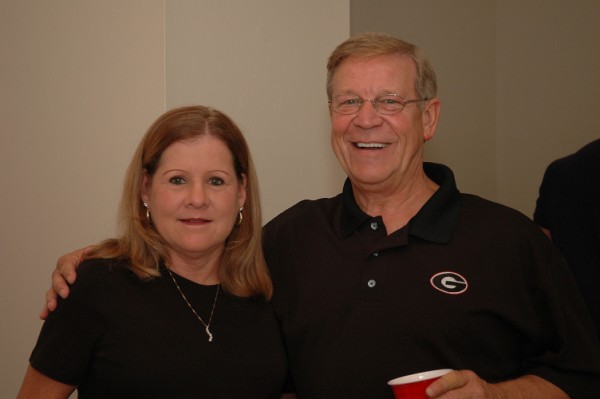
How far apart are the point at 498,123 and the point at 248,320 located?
2.63 metres

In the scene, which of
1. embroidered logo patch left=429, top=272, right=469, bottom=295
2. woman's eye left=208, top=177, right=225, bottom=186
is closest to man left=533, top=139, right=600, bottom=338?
embroidered logo patch left=429, top=272, right=469, bottom=295

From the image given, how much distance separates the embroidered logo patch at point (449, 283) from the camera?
1948mm

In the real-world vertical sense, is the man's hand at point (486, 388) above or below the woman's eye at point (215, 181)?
below

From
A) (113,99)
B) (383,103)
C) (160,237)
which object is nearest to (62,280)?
(160,237)

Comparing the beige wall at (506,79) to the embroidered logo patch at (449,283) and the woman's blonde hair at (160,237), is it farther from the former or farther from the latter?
the embroidered logo patch at (449,283)

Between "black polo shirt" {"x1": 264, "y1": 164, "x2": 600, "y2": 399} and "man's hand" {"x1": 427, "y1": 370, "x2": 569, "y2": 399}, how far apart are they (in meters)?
0.04

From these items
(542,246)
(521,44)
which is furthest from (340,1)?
(521,44)

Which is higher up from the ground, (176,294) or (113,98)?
(113,98)

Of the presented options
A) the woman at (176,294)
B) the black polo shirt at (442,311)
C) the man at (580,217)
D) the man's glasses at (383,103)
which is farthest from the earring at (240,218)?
the man at (580,217)

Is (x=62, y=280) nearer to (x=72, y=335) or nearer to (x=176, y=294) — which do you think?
(x=72, y=335)

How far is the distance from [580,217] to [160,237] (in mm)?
1283

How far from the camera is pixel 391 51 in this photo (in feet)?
6.93

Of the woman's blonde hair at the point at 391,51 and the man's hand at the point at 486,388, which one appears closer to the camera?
the man's hand at the point at 486,388

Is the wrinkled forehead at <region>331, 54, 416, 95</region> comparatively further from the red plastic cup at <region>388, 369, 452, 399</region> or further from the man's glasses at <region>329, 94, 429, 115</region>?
the red plastic cup at <region>388, 369, 452, 399</region>
